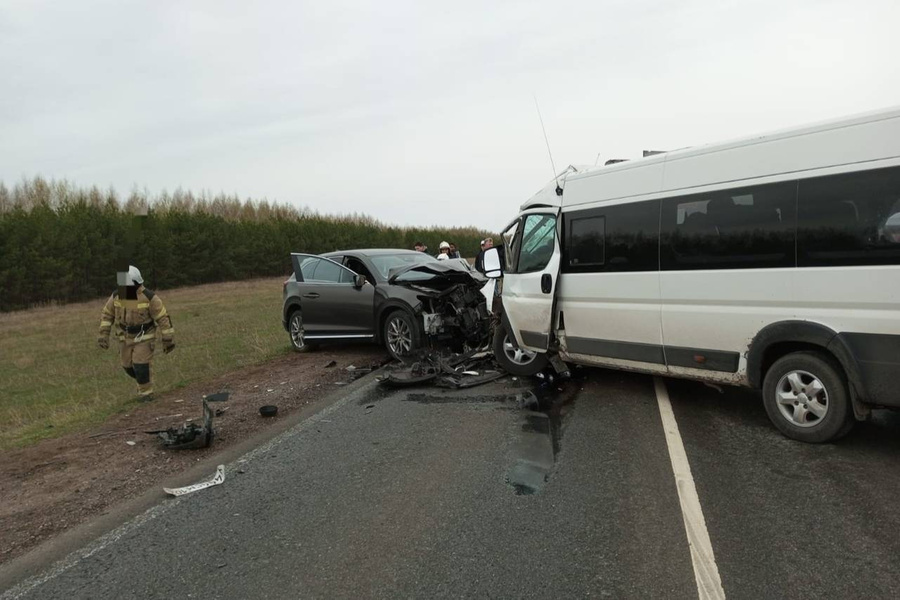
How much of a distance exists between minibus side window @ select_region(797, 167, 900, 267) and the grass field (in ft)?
Answer: 24.9

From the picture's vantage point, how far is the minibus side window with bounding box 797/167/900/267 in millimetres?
4043

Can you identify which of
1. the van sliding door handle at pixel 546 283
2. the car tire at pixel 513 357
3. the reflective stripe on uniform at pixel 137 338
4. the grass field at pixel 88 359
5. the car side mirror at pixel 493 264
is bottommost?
the grass field at pixel 88 359

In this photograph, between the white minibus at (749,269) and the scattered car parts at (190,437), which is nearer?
the white minibus at (749,269)

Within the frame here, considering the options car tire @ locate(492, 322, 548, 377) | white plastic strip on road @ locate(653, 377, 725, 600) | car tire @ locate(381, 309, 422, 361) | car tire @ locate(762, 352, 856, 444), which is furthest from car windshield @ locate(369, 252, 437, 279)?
car tire @ locate(762, 352, 856, 444)

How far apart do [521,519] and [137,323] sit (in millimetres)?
6053

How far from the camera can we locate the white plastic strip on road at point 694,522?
9.24 feet

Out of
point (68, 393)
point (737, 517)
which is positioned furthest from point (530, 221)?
point (68, 393)

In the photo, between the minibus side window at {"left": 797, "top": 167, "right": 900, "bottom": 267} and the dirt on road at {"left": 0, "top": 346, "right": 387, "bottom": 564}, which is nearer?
the minibus side window at {"left": 797, "top": 167, "right": 900, "bottom": 267}

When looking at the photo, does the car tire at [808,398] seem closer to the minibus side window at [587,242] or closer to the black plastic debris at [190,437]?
the minibus side window at [587,242]

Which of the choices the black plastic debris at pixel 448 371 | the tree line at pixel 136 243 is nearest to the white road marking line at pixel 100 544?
the black plastic debris at pixel 448 371

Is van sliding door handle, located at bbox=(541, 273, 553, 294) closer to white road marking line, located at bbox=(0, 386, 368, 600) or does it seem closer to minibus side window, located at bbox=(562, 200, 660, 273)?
minibus side window, located at bbox=(562, 200, 660, 273)

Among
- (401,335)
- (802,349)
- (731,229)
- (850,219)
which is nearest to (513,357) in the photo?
(401,335)

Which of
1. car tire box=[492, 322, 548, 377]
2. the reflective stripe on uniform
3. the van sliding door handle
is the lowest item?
car tire box=[492, 322, 548, 377]

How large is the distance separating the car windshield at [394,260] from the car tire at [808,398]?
589cm
